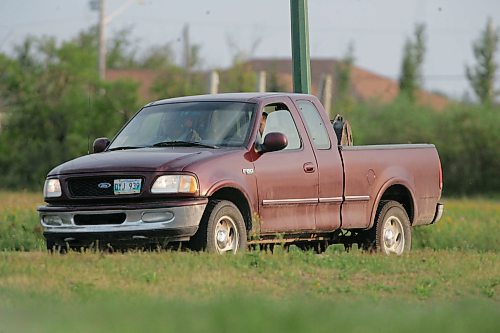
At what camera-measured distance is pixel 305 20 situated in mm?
20500

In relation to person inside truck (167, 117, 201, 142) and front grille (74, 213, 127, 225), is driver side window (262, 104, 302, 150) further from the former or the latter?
front grille (74, 213, 127, 225)

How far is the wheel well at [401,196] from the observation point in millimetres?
17031

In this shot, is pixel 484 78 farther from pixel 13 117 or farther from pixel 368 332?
pixel 368 332

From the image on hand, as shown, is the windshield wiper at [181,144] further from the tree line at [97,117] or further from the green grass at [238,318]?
the tree line at [97,117]

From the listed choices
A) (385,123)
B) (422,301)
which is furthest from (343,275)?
(385,123)

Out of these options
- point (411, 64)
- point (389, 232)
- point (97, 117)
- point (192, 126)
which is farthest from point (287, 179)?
point (411, 64)

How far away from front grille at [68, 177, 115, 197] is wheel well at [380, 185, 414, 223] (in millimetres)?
4189

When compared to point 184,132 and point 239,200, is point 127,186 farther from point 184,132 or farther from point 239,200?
point 184,132

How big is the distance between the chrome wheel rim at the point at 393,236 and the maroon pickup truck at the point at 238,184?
2 cm

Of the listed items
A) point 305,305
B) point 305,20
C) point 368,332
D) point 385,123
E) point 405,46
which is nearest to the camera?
point 368,332

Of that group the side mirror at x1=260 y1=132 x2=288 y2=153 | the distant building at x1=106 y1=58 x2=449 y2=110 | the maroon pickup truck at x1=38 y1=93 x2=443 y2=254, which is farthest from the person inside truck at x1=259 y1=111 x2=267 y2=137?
the distant building at x1=106 y1=58 x2=449 y2=110

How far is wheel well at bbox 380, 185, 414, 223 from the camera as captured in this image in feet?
55.9

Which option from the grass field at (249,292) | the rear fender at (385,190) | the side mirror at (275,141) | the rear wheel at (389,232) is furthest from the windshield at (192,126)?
the rear wheel at (389,232)

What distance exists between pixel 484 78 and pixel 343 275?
59653mm
